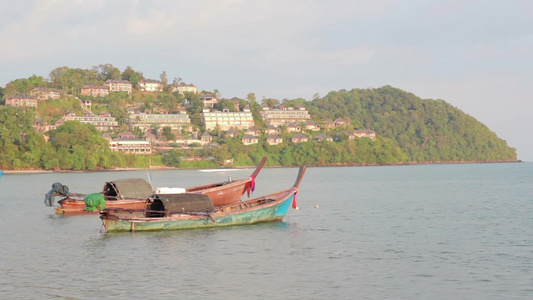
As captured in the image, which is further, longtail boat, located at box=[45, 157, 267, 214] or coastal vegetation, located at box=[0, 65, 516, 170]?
coastal vegetation, located at box=[0, 65, 516, 170]

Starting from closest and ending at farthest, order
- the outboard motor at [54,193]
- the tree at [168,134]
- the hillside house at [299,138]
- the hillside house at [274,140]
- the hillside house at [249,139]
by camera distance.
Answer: the outboard motor at [54,193] → the tree at [168,134] → the hillside house at [249,139] → the hillside house at [274,140] → the hillside house at [299,138]

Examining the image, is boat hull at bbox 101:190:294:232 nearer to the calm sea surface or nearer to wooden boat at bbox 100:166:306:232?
wooden boat at bbox 100:166:306:232

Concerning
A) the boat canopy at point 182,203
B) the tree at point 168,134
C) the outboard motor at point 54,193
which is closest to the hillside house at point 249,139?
the tree at point 168,134

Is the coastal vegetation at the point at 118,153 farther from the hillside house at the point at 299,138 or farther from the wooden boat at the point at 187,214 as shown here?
the wooden boat at the point at 187,214

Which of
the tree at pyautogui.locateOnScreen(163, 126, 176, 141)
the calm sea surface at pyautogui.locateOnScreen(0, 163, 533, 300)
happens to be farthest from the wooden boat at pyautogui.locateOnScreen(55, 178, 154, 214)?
the tree at pyautogui.locateOnScreen(163, 126, 176, 141)

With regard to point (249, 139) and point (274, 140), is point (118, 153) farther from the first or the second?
point (274, 140)

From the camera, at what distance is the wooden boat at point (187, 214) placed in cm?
2812

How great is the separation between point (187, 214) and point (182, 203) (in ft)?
2.05

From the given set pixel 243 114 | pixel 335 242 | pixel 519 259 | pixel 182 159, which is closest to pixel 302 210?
pixel 335 242

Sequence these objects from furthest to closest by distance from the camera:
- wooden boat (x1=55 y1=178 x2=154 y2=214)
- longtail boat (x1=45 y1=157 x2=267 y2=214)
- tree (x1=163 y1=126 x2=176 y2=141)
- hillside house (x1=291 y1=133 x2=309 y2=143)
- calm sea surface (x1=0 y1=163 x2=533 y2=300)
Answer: hillside house (x1=291 y1=133 x2=309 y2=143), tree (x1=163 y1=126 x2=176 y2=141), longtail boat (x1=45 y1=157 x2=267 y2=214), wooden boat (x1=55 y1=178 x2=154 y2=214), calm sea surface (x1=0 y1=163 x2=533 y2=300)

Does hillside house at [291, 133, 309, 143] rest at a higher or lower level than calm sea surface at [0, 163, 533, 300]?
higher

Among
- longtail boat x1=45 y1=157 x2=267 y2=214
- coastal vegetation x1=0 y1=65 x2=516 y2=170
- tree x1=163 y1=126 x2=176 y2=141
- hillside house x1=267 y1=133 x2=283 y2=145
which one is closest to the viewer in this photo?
longtail boat x1=45 y1=157 x2=267 y2=214

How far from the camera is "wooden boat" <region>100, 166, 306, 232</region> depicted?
2812cm

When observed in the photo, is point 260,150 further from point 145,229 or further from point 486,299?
point 486,299
